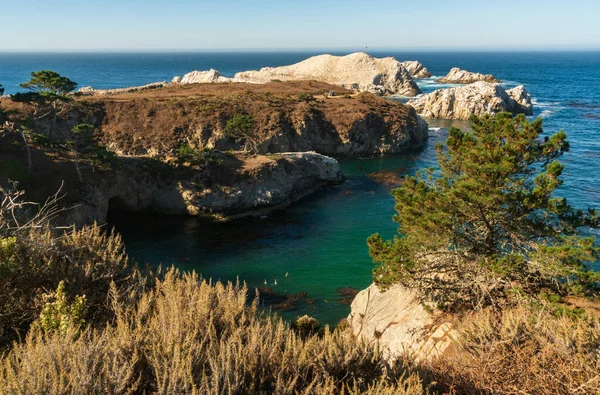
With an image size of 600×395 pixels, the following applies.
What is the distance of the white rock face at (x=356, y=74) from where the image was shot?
138 m

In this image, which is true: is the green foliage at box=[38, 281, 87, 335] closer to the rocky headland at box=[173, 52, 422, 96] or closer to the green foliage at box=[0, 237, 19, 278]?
the green foliage at box=[0, 237, 19, 278]

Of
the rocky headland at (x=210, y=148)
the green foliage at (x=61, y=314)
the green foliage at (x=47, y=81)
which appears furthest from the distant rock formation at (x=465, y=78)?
the green foliage at (x=61, y=314)

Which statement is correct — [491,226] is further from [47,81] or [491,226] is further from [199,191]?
A: [47,81]

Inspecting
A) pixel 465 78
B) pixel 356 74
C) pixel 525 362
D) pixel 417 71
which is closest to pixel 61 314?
pixel 525 362

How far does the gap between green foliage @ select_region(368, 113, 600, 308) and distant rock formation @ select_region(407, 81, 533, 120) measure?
3266 inches

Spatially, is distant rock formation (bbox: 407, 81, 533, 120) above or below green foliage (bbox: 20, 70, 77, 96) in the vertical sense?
below

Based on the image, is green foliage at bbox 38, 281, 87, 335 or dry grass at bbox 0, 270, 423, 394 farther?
green foliage at bbox 38, 281, 87, 335

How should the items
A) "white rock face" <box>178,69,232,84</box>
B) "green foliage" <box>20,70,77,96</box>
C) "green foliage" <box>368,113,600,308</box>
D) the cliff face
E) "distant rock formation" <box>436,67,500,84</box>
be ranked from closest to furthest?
1. "green foliage" <box>368,113,600,308</box>
2. "green foliage" <box>20,70,77,96</box>
3. the cliff face
4. "white rock face" <box>178,69,232,84</box>
5. "distant rock formation" <box>436,67,500,84</box>

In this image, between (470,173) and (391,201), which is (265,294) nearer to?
(470,173)

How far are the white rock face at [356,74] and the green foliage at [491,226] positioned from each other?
115 m

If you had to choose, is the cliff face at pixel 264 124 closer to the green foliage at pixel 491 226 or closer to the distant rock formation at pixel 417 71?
the green foliage at pixel 491 226

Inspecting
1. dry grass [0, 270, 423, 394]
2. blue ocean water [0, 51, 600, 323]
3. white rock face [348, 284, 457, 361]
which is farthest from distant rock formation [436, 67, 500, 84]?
dry grass [0, 270, 423, 394]

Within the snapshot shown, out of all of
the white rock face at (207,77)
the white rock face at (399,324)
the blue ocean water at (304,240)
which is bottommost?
the blue ocean water at (304,240)

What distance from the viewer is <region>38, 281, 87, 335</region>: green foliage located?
1216cm
